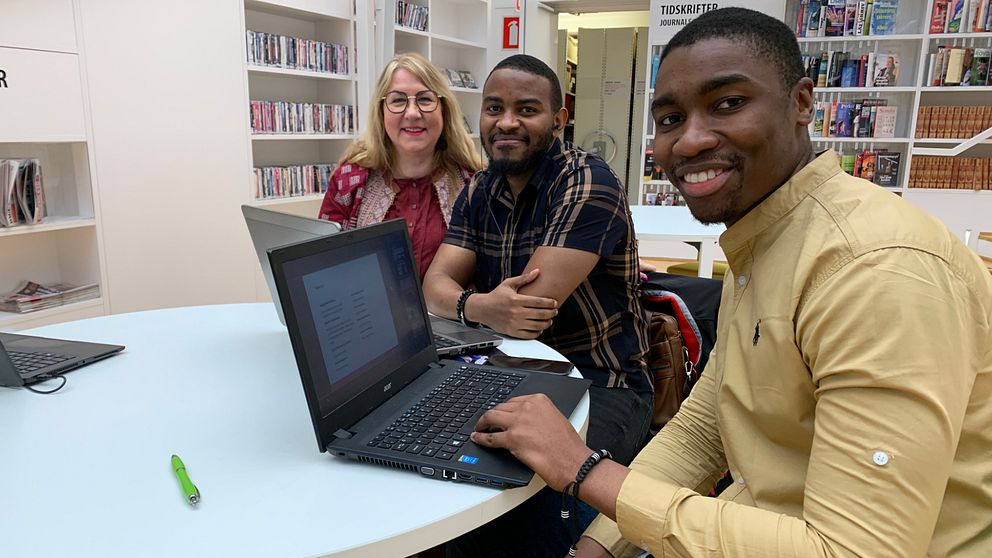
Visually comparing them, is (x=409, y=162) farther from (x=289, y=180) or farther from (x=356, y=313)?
(x=289, y=180)

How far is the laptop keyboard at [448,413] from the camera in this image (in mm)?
976

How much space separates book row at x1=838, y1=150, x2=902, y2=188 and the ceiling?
8.49ft

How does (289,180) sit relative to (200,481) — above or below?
above

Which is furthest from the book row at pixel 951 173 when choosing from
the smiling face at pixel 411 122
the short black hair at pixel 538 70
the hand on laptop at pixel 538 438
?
the hand on laptop at pixel 538 438

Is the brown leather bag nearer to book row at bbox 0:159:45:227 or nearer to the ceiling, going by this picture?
book row at bbox 0:159:45:227

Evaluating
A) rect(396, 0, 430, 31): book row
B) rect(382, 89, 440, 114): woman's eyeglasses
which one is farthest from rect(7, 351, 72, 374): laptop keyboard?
rect(396, 0, 430, 31): book row

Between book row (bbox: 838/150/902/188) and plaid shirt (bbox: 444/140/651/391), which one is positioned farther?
book row (bbox: 838/150/902/188)

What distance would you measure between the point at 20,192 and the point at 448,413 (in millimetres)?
2938

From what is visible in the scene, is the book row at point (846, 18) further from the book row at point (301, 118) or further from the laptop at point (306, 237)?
the laptop at point (306, 237)

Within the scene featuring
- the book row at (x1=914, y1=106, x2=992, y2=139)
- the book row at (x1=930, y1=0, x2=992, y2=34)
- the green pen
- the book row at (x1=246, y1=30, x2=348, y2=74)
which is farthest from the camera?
the book row at (x1=914, y1=106, x2=992, y2=139)

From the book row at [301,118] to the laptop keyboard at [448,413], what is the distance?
370cm

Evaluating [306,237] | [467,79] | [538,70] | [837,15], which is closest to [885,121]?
[837,15]

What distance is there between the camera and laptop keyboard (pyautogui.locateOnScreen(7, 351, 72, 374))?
129 cm

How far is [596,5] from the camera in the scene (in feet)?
23.8
